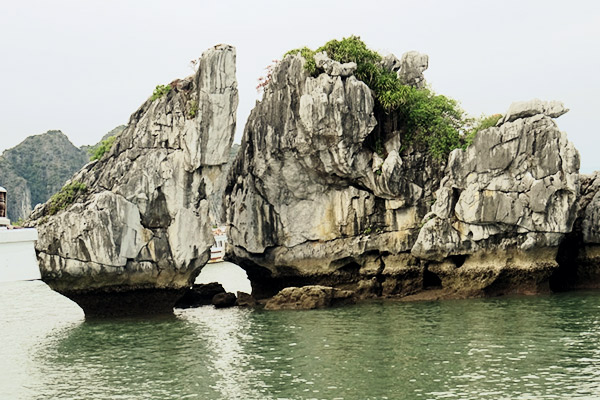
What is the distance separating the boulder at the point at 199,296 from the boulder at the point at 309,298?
443 centimetres

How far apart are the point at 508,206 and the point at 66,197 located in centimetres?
1570

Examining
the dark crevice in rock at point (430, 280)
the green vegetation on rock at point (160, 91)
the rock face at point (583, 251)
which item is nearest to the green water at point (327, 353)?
the rock face at point (583, 251)

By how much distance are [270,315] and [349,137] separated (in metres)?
7.35

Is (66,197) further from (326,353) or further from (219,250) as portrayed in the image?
(219,250)

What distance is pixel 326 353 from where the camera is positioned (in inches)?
802

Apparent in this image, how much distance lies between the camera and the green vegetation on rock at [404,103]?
30.8 m

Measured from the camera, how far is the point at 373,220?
31.0m

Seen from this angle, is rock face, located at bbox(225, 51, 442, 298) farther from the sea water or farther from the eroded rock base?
the eroded rock base

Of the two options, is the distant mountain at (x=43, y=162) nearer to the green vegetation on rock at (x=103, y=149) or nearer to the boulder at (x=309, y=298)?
the green vegetation on rock at (x=103, y=149)

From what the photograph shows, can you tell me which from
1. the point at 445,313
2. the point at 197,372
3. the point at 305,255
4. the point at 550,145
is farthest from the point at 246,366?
the point at 550,145

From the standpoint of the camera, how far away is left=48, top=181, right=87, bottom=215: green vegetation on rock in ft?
91.1

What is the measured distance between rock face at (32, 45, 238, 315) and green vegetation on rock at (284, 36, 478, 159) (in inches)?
194

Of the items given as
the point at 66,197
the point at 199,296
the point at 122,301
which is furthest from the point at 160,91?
the point at 199,296

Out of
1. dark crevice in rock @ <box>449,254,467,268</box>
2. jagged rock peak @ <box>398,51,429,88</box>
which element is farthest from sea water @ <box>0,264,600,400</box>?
jagged rock peak @ <box>398,51,429,88</box>
